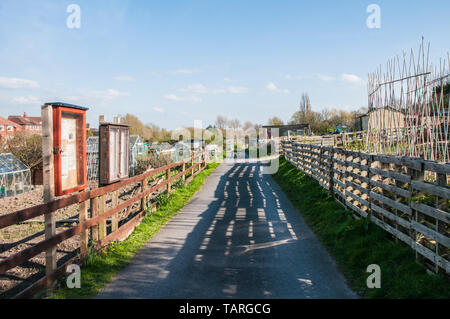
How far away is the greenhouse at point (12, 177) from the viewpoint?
16578 mm

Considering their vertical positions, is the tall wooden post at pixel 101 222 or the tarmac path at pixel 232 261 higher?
the tall wooden post at pixel 101 222

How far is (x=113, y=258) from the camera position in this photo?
570cm

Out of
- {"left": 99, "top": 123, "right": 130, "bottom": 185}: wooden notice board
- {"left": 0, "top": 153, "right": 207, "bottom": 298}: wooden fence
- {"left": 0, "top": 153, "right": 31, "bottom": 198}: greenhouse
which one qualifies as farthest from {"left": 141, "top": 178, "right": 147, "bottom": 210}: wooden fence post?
{"left": 0, "top": 153, "right": 31, "bottom": 198}: greenhouse

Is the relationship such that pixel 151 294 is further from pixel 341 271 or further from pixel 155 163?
pixel 155 163

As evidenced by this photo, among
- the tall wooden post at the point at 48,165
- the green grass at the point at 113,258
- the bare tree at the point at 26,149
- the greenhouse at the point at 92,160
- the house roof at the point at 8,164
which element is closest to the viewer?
the green grass at the point at 113,258

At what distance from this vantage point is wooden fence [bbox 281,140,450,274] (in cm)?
427

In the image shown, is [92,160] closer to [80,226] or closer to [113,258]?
[113,258]

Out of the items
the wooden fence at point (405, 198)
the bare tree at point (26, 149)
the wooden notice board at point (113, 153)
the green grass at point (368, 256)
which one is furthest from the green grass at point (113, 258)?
the bare tree at point (26, 149)

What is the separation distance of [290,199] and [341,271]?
21.1ft

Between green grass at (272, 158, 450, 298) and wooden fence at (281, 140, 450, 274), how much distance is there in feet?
0.54

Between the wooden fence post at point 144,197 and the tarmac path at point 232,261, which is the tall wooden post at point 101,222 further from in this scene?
the wooden fence post at point 144,197

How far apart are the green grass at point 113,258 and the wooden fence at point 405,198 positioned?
4.09 m

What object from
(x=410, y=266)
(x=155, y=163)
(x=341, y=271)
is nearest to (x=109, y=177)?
(x=341, y=271)

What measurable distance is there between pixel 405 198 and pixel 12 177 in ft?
56.5
